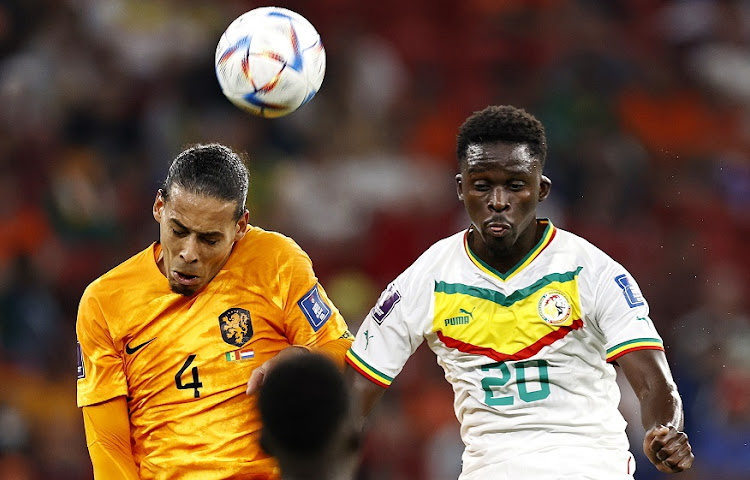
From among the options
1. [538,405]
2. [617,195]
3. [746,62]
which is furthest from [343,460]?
[746,62]

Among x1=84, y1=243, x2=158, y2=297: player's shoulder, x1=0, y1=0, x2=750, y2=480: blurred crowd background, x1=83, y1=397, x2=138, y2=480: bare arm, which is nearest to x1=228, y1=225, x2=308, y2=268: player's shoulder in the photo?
x1=84, y1=243, x2=158, y2=297: player's shoulder

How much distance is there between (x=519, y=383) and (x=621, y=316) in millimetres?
440

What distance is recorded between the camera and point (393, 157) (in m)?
9.78

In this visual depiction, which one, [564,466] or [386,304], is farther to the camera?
[386,304]

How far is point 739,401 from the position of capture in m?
7.89

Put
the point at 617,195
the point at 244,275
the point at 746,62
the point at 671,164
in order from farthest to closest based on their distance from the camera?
the point at 746,62, the point at 671,164, the point at 617,195, the point at 244,275

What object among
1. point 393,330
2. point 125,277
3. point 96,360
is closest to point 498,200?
point 393,330

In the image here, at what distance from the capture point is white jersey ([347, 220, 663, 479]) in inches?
170

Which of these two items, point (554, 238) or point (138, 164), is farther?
point (138, 164)

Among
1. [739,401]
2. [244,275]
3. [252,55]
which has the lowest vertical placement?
[739,401]

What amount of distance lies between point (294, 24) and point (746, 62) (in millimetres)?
6685

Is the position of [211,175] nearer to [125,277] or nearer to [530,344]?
[125,277]

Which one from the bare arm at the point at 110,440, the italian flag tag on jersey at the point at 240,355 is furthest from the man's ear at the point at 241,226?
the bare arm at the point at 110,440

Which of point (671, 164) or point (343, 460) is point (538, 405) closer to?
point (343, 460)
